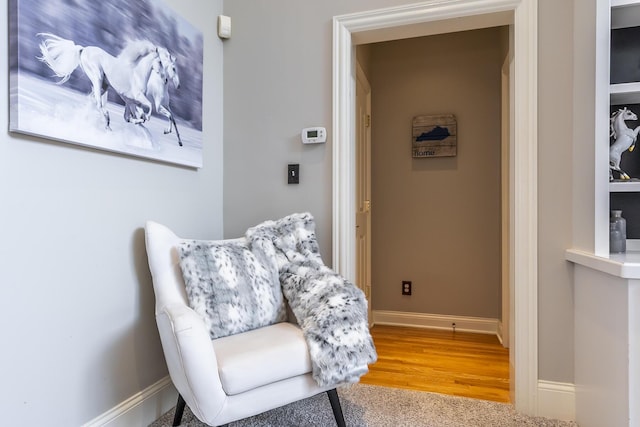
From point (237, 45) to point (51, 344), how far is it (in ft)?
5.95

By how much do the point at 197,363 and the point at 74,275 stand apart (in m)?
0.58

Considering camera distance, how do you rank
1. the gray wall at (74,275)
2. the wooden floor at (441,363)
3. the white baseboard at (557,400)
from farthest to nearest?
the wooden floor at (441,363), the white baseboard at (557,400), the gray wall at (74,275)

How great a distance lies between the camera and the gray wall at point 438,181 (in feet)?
9.68

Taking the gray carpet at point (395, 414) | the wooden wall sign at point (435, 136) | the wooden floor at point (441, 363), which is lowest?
the wooden floor at point (441, 363)

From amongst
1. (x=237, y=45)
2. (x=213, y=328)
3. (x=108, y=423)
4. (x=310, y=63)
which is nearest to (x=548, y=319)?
(x=213, y=328)

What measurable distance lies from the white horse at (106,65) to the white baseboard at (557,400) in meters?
2.21

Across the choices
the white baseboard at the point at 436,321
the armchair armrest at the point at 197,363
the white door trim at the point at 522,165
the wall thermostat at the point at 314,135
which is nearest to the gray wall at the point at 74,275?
the armchair armrest at the point at 197,363

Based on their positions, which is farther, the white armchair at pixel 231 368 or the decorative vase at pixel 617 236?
the decorative vase at pixel 617 236

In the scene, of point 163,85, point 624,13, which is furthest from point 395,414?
point 624,13

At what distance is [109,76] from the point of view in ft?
4.66

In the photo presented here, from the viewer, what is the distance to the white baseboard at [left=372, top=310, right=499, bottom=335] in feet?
9.72

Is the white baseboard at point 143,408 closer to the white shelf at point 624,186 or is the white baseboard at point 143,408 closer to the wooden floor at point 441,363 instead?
the wooden floor at point 441,363

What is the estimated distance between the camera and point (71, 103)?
128cm

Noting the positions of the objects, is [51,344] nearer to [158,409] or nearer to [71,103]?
[158,409]
